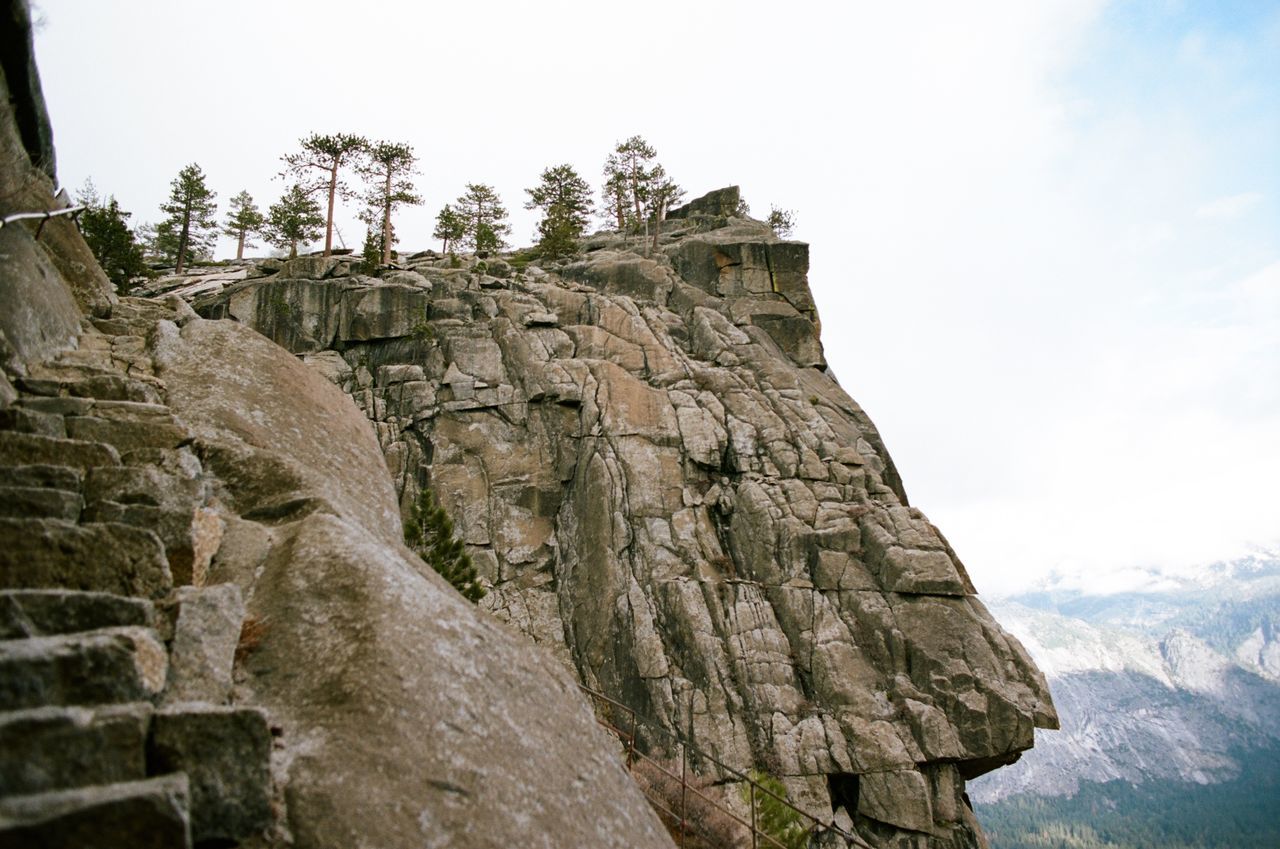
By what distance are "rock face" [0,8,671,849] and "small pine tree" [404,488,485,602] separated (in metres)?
19.7

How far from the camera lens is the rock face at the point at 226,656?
403 cm

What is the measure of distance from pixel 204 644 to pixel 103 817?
240 cm

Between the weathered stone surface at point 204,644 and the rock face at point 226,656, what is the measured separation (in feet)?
0.06

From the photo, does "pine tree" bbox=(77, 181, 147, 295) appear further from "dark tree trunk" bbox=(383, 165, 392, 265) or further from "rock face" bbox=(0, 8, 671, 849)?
"rock face" bbox=(0, 8, 671, 849)

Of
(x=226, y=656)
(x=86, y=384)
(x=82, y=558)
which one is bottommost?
(x=226, y=656)

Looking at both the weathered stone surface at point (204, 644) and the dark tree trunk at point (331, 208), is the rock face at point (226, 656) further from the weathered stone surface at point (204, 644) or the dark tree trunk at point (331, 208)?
the dark tree trunk at point (331, 208)

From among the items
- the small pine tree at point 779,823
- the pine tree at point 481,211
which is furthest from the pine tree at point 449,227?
the small pine tree at point 779,823

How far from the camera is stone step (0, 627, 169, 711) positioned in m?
4.04

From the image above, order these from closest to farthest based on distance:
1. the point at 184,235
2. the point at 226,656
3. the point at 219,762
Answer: the point at 219,762 → the point at 226,656 → the point at 184,235

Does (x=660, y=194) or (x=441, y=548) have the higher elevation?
(x=660, y=194)

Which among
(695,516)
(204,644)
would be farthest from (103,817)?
(695,516)

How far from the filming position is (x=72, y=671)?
14.0ft

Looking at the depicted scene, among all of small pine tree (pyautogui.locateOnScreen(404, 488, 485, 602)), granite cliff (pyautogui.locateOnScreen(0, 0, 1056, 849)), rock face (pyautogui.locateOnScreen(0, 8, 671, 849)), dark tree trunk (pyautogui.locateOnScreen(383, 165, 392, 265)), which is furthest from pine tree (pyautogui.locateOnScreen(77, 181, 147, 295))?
rock face (pyautogui.locateOnScreen(0, 8, 671, 849))

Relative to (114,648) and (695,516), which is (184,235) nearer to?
(695,516)
